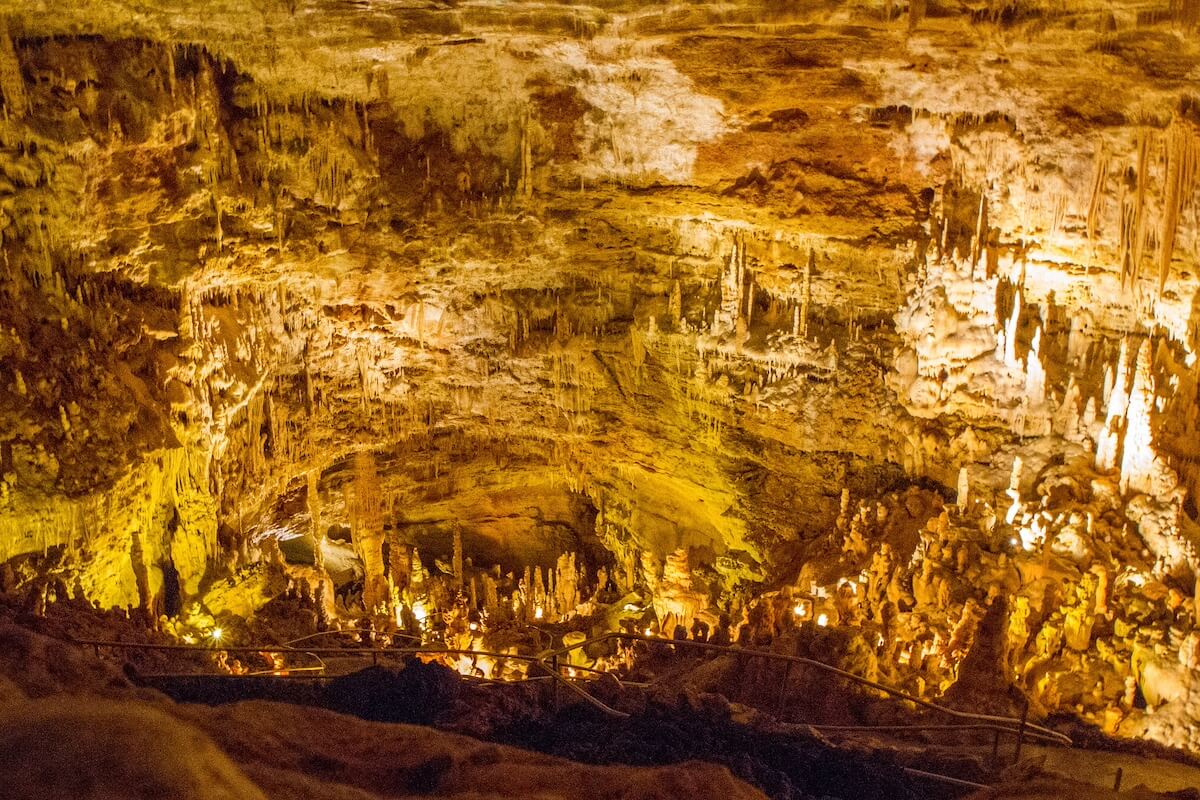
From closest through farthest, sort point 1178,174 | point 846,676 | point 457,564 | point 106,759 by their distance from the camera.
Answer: point 106,759, point 846,676, point 1178,174, point 457,564

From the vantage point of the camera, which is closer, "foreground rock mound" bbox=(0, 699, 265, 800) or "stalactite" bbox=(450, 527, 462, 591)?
"foreground rock mound" bbox=(0, 699, 265, 800)

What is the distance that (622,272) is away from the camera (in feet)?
45.1

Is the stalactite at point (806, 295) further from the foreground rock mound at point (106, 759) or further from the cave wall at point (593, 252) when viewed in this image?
the foreground rock mound at point (106, 759)

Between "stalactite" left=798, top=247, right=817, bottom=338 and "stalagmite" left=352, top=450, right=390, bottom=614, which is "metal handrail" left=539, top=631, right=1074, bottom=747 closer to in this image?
"stalactite" left=798, top=247, right=817, bottom=338

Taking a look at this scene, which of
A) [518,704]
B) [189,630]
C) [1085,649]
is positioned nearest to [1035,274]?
[1085,649]

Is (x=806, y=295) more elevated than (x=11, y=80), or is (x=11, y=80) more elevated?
(x=11, y=80)

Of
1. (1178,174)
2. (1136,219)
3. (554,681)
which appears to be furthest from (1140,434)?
(554,681)

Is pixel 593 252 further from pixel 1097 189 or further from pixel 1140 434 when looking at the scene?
pixel 1140 434

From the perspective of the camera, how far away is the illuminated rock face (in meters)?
8.66

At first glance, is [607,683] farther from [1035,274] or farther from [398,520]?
[398,520]

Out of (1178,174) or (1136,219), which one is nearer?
(1178,174)

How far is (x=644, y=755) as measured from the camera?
4031mm

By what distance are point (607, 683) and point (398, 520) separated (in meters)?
14.3

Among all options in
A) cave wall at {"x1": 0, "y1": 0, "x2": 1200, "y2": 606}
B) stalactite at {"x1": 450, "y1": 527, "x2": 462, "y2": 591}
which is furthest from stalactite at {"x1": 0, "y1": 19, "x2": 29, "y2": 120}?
stalactite at {"x1": 450, "y1": 527, "x2": 462, "y2": 591}
